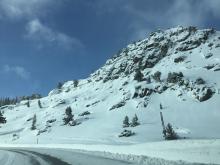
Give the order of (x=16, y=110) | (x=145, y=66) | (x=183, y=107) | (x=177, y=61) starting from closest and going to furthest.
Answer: (x=183, y=107), (x=177, y=61), (x=145, y=66), (x=16, y=110)

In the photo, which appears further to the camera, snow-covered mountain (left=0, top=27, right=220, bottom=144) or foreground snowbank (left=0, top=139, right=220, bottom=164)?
snow-covered mountain (left=0, top=27, right=220, bottom=144)

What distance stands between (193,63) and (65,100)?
67087 mm

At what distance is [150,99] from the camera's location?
11444cm

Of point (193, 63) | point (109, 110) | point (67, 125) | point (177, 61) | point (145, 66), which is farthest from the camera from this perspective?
point (145, 66)

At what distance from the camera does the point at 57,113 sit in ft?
463

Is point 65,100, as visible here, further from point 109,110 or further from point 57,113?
point 109,110

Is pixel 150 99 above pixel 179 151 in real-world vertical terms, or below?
above

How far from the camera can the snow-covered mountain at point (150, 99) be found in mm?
84875

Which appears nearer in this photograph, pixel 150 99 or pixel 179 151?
pixel 179 151

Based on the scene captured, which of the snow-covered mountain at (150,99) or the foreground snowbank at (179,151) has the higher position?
the snow-covered mountain at (150,99)

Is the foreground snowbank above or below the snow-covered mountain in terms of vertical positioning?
below

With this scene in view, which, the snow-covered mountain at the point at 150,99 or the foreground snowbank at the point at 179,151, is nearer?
the foreground snowbank at the point at 179,151

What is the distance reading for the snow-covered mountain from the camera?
8488 centimetres

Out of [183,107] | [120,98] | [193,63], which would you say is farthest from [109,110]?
[193,63]
